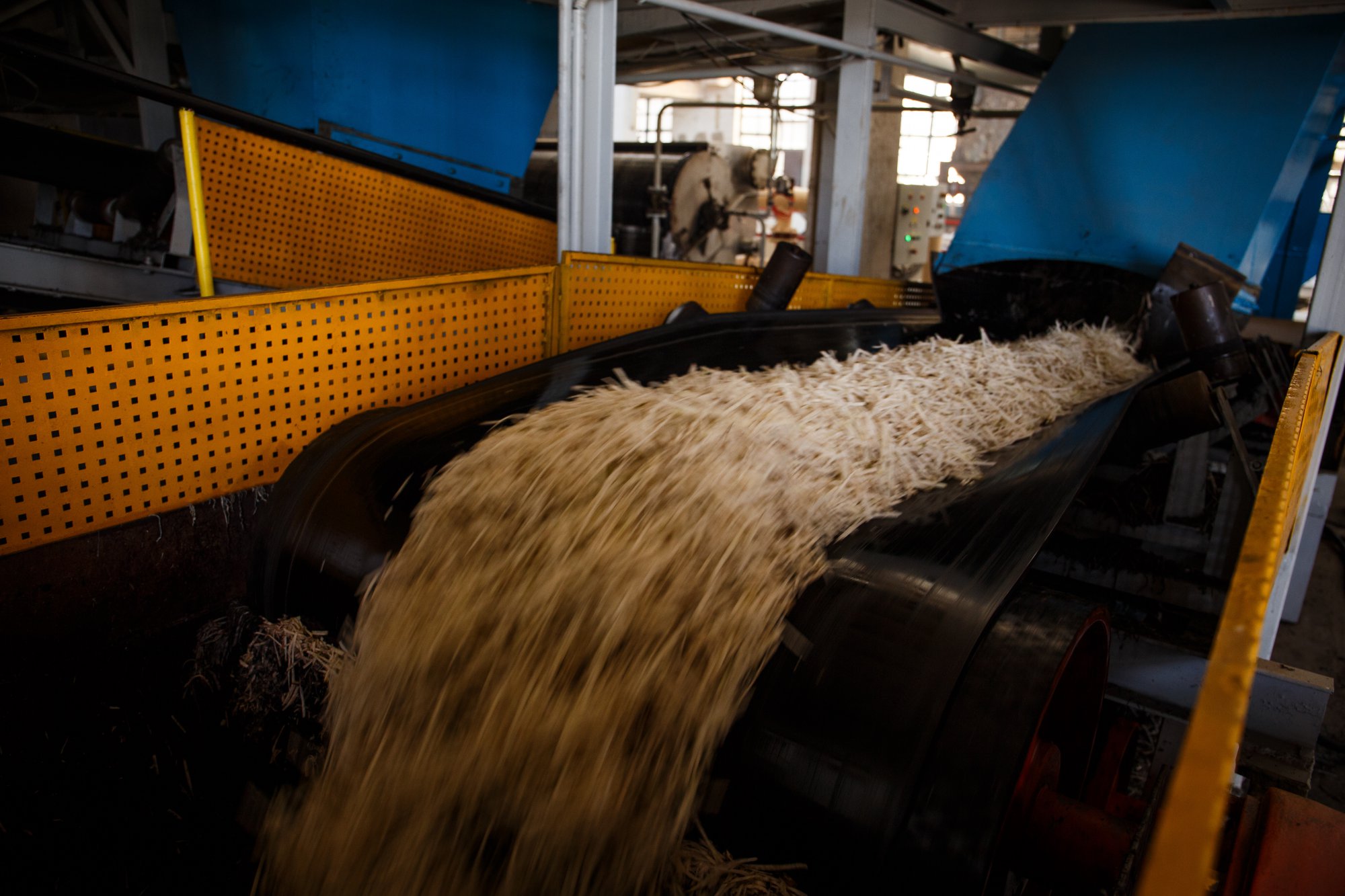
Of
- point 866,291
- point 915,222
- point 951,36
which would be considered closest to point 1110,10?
point 951,36

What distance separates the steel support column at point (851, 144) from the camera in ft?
19.1

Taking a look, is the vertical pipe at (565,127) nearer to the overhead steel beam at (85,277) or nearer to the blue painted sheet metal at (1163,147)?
the overhead steel beam at (85,277)

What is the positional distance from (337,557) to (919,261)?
800 centimetres

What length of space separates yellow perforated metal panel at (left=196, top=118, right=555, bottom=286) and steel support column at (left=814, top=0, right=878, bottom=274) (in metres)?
2.71

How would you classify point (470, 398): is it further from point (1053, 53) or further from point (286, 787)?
point (1053, 53)

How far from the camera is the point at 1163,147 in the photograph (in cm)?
492

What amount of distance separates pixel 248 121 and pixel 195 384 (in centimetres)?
178

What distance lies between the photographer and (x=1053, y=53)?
6.96m

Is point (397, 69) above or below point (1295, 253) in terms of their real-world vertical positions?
above

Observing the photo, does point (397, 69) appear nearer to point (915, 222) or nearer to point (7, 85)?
point (7, 85)

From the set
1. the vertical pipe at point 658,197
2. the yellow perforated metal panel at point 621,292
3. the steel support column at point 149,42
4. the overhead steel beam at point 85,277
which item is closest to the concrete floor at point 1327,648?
the yellow perforated metal panel at point 621,292

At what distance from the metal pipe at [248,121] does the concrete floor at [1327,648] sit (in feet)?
15.3

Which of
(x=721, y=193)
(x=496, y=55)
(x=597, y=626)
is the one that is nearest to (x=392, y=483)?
(x=597, y=626)

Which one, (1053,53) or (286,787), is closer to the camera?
(286,787)
